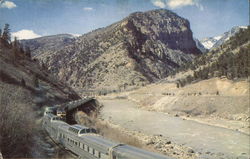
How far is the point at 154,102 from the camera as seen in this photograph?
8881 centimetres

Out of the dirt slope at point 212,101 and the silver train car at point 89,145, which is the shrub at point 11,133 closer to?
the silver train car at point 89,145

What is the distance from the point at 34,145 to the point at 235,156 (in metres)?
21.5

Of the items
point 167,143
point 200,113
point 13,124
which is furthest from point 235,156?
point 200,113

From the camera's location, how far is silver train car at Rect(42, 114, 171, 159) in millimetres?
14377

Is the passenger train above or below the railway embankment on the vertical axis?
above

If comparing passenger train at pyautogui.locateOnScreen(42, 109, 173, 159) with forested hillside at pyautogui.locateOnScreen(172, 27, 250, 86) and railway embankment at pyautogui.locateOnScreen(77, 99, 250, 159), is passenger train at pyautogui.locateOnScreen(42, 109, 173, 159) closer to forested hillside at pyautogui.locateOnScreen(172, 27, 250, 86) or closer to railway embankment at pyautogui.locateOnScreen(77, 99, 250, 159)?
railway embankment at pyautogui.locateOnScreen(77, 99, 250, 159)

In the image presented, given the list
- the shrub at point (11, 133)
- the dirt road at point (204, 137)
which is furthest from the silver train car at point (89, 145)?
the dirt road at point (204, 137)

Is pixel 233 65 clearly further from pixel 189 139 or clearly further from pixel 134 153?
pixel 134 153

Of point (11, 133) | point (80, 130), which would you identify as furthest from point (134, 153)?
point (11, 133)

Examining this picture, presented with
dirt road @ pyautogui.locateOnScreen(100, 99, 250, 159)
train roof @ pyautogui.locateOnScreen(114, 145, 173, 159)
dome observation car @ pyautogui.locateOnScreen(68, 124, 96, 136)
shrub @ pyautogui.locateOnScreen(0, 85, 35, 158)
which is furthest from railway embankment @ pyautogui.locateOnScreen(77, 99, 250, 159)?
shrub @ pyautogui.locateOnScreen(0, 85, 35, 158)

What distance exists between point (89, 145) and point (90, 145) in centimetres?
20

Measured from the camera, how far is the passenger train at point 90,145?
47.2ft

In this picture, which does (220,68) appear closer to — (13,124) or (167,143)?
(167,143)

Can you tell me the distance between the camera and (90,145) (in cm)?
1828
